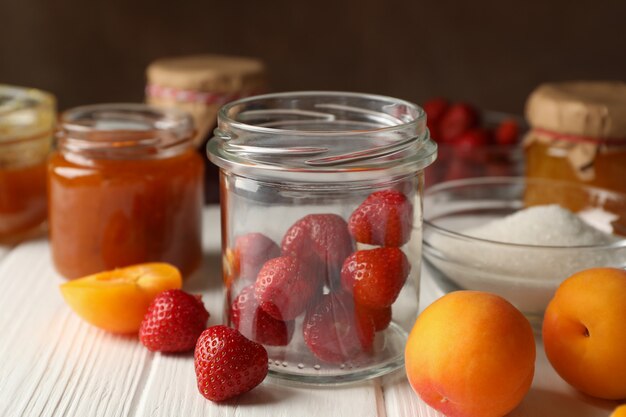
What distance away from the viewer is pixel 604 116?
1212 mm

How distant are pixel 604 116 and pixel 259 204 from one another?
651 mm

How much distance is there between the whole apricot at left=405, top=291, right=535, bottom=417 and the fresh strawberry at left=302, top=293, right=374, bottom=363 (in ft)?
0.23

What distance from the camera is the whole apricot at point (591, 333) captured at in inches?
28.7

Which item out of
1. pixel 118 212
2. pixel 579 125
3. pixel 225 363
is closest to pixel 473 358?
A: pixel 225 363

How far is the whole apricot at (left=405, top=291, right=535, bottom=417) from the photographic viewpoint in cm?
69

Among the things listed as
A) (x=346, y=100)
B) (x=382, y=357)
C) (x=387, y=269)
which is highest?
(x=346, y=100)

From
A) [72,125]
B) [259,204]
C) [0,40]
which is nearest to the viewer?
[259,204]

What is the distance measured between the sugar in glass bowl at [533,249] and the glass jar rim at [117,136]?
1.14 ft

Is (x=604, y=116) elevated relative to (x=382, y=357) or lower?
elevated

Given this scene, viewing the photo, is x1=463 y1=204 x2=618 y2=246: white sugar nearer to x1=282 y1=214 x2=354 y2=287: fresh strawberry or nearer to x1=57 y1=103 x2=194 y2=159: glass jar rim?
x1=282 y1=214 x2=354 y2=287: fresh strawberry

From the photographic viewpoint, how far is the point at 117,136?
1.02m

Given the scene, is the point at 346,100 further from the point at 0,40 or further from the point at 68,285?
the point at 0,40

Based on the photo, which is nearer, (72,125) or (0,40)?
(72,125)

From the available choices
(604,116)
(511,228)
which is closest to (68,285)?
(511,228)
